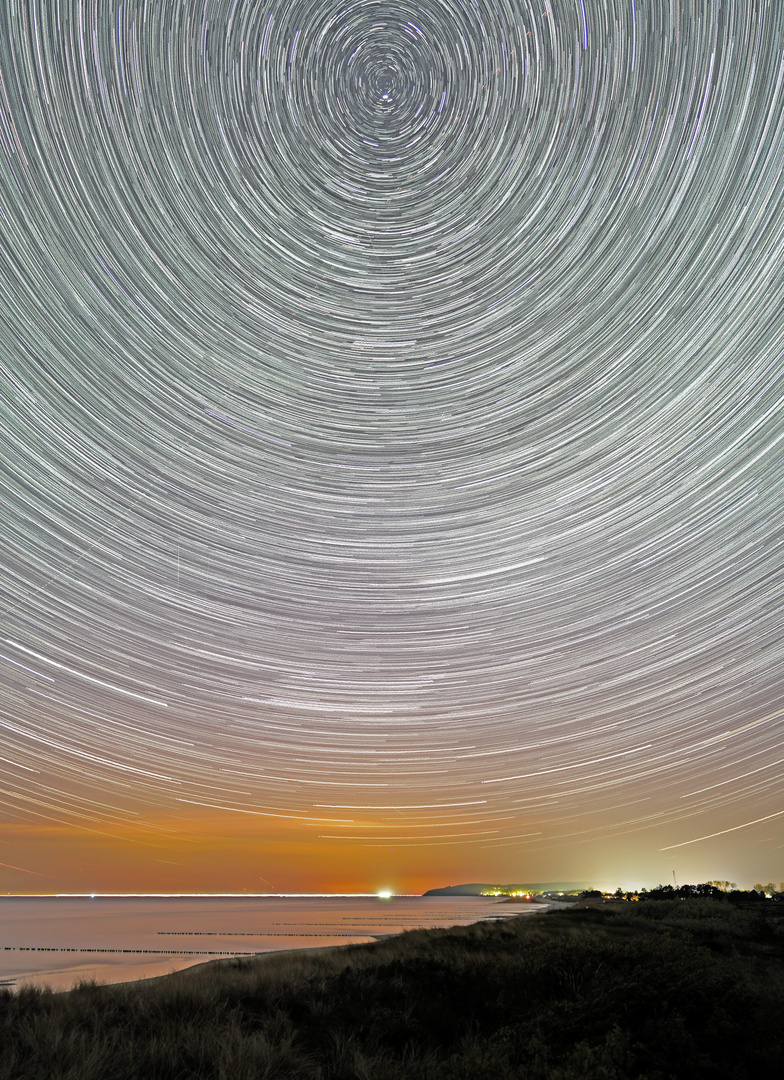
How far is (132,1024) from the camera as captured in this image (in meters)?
9.81

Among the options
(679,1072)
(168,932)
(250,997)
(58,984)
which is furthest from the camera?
(168,932)

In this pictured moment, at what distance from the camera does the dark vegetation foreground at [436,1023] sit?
6875 mm

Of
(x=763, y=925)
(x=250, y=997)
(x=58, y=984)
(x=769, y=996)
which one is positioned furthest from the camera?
(x=763, y=925)

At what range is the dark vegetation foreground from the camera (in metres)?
6.88

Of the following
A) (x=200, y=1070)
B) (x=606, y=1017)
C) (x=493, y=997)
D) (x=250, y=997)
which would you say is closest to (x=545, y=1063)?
(x=606, y=1017)

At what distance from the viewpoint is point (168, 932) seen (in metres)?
53.9

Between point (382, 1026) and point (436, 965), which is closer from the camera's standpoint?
point (382, 1026)

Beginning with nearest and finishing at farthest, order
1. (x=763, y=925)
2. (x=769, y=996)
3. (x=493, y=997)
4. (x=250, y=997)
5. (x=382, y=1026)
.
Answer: (x=769, y=996) < (x=382, y=1026) < (x=493, y=997) < (x=250, y=997) < (x=763, y=925)

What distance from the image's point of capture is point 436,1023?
1020 cm

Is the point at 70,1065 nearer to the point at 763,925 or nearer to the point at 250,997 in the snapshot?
the point at 250,997

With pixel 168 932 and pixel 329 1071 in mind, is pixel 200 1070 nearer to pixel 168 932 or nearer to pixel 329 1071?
pixel 329 1071

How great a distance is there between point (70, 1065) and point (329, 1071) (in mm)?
2869

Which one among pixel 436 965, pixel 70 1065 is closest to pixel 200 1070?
pixel 70 1065

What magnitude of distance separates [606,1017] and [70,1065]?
237 inches
